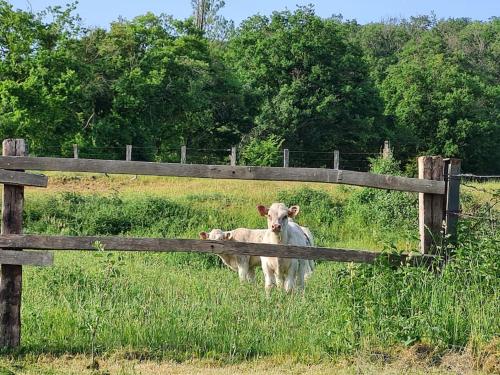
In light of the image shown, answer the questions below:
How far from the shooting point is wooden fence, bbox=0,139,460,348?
6879 mm

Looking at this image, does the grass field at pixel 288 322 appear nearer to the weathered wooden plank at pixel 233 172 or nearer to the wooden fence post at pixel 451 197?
the wooden fence post at pixel 451 197

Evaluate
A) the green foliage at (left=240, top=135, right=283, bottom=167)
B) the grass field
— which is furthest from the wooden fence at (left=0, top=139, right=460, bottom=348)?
the green foliage at (left=240, top=135, right=283, bottom=167)

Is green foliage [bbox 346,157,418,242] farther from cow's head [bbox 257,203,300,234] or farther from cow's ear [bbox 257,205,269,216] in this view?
cow's ear [bbox 257,205,269,216]

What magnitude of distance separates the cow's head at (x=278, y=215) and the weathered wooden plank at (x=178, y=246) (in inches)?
107

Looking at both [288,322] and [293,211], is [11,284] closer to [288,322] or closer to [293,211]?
[288,322]

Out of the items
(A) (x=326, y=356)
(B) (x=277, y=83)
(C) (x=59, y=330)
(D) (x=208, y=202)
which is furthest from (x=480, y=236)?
(B) (x=277, y=83)

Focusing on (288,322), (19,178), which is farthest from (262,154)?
(19,178)

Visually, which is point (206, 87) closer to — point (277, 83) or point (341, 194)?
point (277, 83)

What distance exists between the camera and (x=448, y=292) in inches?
281

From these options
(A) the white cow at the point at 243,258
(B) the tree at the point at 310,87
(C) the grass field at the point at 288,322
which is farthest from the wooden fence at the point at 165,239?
(B) the tree at the point at 310,87

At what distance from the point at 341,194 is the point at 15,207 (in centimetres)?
1932

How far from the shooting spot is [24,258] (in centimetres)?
683

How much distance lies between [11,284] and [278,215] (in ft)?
14.0

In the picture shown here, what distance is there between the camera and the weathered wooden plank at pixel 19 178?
6.83 meters
